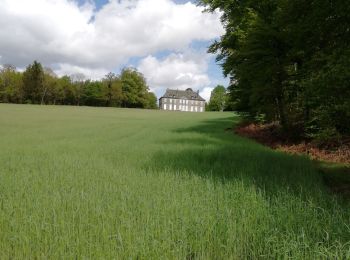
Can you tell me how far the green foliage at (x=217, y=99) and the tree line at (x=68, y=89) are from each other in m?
32.0

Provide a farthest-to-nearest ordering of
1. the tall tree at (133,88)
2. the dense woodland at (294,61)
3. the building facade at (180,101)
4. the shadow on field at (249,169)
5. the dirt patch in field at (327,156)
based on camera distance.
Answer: the building facade at (180,101) → the tall tree at (133,88) → the dense woodland at (294,61) → the dirt patch in field at (327,156) → the shadow on field at (249,169)

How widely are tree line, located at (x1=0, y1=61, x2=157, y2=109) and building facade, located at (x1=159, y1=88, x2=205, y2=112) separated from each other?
35188 mm

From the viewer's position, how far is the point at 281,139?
775 inches

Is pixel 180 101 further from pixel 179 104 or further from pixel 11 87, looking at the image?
pixel 11 87

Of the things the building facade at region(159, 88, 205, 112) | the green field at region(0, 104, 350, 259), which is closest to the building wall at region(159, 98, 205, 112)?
the building facade at region(159, 88, 205, 112)

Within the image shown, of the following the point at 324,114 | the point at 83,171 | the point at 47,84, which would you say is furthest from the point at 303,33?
the point at 47,84

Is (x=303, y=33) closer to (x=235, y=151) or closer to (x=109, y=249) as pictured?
(x=235, y=151)

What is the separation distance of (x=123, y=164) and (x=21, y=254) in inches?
244

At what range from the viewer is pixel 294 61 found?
60.3 ft

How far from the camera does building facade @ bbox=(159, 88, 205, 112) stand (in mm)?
143250

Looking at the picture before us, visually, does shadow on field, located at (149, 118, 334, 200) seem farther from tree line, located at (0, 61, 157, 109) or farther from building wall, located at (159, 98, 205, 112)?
building wall, located at (159, 98, 205, 112)

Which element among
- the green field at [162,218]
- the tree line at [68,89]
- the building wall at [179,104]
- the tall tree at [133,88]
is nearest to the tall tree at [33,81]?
the tree line at [68,89]

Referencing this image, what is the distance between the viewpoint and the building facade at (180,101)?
14325 centimetres

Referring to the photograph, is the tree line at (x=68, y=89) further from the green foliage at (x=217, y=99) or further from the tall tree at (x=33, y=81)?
the green foliage at (x=217, y=99)
